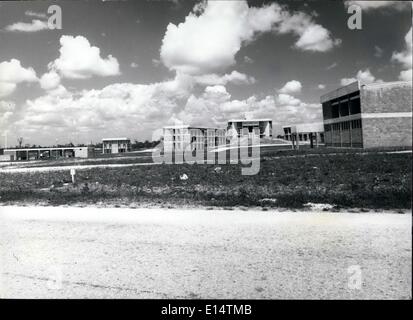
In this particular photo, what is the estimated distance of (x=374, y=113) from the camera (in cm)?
3594

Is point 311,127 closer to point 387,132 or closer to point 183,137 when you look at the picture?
point 387,132

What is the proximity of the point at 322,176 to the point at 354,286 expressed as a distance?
12044mm

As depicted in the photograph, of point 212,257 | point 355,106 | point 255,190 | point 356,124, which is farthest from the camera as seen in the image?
point 355,106

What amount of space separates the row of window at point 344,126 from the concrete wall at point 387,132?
71.7 inches

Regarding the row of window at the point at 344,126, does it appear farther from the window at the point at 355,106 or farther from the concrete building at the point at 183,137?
the concrete building at the point at 183,137

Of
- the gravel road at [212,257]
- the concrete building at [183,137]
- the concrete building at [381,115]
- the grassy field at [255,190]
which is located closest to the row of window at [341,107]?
the concrete building at [381,115]

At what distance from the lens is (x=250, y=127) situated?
83.3 meters

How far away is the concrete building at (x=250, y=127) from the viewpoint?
78.5m

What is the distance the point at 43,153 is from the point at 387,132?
5919cm

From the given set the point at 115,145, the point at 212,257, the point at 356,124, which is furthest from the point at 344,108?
the point at 115,145
